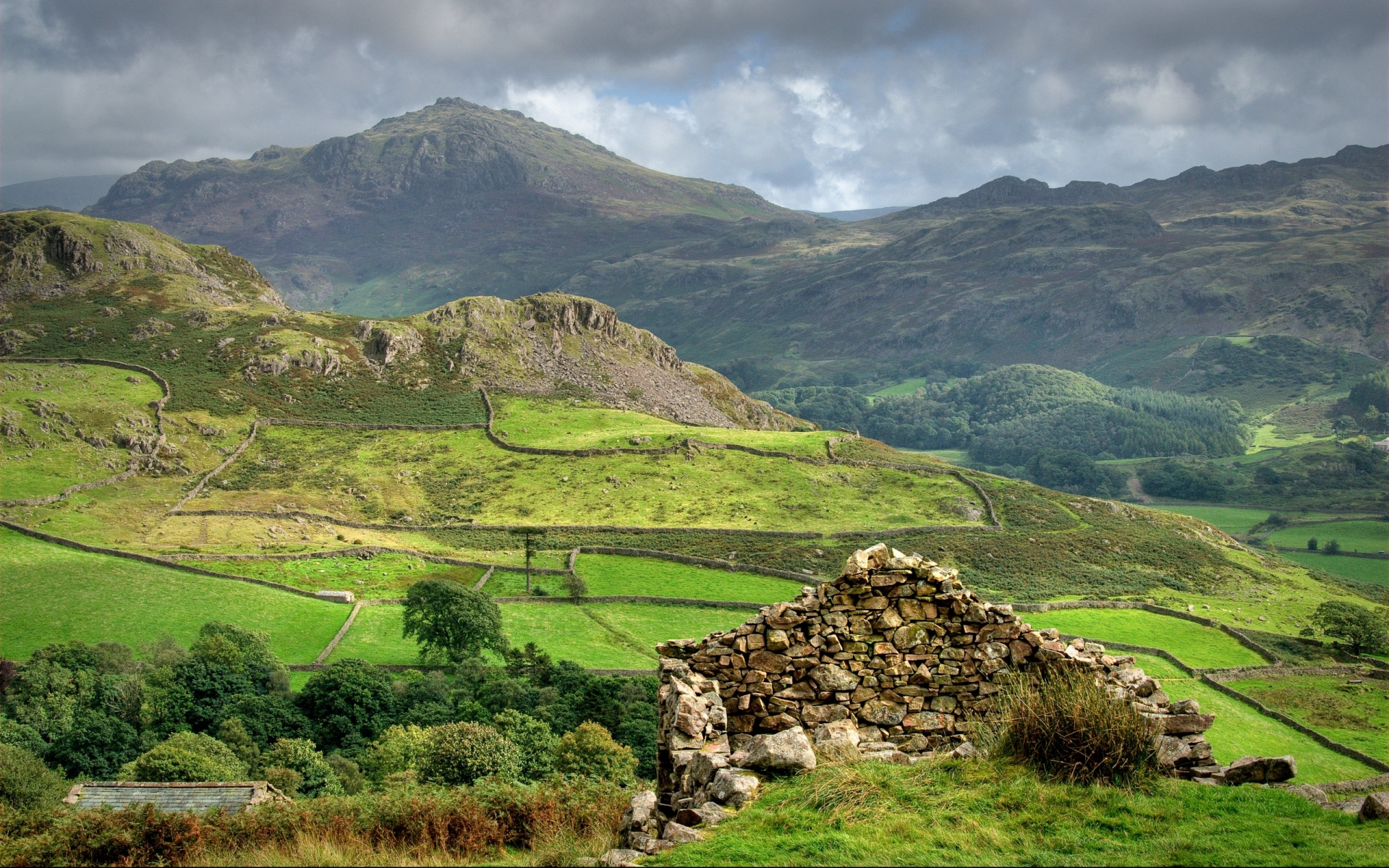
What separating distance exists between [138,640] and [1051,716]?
56311mm

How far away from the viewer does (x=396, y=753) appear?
1399 inches

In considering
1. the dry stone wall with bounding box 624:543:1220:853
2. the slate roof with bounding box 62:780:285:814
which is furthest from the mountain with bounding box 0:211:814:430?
the dry stone wall with bounding box 624:543:1220:853

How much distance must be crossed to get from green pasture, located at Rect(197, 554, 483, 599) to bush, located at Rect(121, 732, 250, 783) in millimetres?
29474

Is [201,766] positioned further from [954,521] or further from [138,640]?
[954,521]

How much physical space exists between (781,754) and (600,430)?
111147mm

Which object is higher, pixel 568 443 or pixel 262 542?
pixel 568 443

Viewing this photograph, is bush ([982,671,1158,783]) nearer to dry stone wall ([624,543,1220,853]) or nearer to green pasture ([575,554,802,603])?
dry stone wall ([624,543,1220,853])

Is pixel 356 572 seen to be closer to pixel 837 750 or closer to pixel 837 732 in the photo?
pixel 837 732

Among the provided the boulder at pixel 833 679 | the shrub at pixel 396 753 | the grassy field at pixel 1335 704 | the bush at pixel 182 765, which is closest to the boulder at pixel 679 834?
Result: the boulder at pixel 833 679

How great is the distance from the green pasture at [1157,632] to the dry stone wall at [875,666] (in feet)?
182

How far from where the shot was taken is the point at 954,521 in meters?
97.2

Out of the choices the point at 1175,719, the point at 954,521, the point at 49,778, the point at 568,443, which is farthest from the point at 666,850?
the point at 568,443

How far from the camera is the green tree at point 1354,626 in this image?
68312mm

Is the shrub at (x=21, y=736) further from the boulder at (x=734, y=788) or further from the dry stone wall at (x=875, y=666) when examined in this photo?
the boulder at (x=734, y=788)
